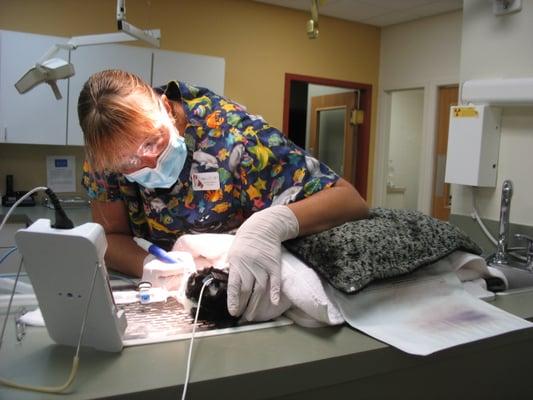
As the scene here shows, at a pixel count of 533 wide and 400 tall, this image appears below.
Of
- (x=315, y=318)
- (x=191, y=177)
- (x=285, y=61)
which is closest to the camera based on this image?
(x=315, y=318)

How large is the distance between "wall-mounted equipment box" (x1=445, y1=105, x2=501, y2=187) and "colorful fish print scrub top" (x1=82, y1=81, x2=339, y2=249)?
88 cm

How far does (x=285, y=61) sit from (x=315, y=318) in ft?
10.8

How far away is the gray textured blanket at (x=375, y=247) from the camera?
812 mm

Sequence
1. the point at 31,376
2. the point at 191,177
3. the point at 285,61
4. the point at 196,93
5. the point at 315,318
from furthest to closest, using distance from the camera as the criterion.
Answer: the point at 285,61 → the point at 196,93 → the point at 191,177 → the point at 315,318 → the point at 31,376

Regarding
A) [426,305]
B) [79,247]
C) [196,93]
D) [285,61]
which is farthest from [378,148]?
[79,247]

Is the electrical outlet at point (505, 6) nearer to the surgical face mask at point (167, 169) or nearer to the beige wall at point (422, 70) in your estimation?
the surgical face mask at point (167, 169)

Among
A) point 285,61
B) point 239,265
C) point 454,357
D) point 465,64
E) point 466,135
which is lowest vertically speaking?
point 454,357

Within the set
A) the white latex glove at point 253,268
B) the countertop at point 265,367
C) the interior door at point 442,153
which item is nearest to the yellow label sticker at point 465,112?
the countertop at point 265,367

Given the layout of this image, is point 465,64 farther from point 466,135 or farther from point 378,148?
point 378,148

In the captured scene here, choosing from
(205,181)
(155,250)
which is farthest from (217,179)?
(155,250)

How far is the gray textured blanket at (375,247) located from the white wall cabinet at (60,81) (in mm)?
2231

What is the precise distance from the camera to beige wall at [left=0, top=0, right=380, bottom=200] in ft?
9.89

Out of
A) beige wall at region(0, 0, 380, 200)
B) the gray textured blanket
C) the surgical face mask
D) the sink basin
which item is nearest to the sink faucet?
the sink basin

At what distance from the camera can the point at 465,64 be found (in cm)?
182
